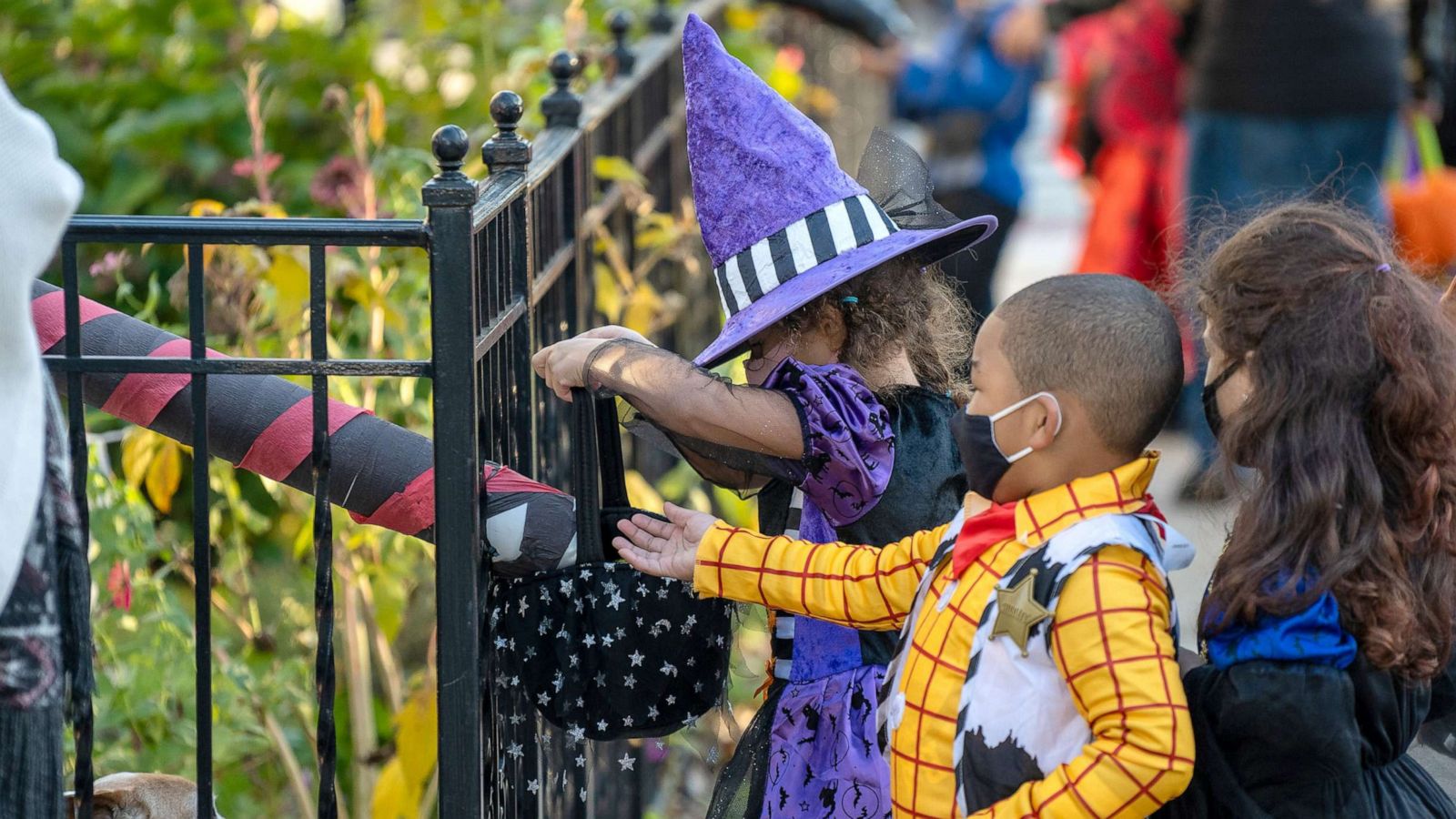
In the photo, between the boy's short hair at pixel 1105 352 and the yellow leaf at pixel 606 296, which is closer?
the boy's short hair at pixel 1105 352

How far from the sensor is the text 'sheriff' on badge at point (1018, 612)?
5.35ft

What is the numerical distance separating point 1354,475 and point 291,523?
2486mm

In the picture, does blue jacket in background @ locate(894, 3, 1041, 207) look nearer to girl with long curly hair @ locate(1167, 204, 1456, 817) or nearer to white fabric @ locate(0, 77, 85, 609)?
girl with long curly hair @ locate(1167, 204, 1456, 817)

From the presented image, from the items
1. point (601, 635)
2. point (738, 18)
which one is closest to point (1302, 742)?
point (601, 635)

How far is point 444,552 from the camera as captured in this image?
1.89 meters

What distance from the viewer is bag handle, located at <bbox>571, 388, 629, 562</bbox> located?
2037mm

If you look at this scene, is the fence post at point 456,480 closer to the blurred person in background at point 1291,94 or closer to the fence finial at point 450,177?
the fence finial at point 450,177

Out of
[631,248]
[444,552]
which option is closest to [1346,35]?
[631,248]

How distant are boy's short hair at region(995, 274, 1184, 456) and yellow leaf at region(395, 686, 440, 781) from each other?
4.35ft

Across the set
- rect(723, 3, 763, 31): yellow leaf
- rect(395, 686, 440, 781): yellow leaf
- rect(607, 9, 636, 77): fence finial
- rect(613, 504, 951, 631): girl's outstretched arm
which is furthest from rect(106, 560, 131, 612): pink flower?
rect(723, 3, 763, 31): yellow leaf

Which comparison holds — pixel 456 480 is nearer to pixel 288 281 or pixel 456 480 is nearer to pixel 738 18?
pixel 288 281

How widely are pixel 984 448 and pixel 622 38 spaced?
2020 millimetres

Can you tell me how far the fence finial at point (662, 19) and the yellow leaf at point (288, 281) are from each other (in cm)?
181

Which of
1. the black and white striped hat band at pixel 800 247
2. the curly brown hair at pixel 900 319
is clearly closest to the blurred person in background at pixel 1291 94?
the curly brown hair at pixel 900 319
